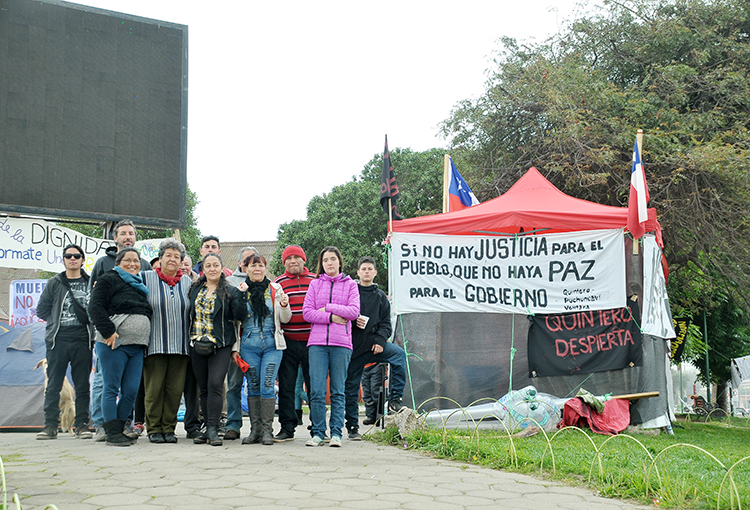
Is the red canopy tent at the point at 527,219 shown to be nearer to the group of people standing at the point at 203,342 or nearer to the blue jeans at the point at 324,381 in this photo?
the group of people standing at the point at 203,342

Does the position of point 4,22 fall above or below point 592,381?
above

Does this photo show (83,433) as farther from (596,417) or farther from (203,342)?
(596,417)

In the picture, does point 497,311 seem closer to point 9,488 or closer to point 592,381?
point 592,381

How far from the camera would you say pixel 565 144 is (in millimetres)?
13781

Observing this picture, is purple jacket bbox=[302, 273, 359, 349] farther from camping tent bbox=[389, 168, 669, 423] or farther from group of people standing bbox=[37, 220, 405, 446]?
camping tent bbox=[389, 168, 669, 423]

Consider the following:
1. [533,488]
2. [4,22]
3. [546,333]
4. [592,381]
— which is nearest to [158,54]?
[4,22]

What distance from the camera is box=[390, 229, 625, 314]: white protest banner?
8.19 meters

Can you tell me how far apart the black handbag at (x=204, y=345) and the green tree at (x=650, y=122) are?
9.05 meters

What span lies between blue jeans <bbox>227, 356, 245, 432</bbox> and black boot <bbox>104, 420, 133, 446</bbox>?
939mm

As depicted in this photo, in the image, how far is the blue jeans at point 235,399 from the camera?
6371 mm

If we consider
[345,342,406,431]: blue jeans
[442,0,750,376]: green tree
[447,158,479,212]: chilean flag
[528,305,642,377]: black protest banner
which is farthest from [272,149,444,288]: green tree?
[345,342,406,431]: blue jeans

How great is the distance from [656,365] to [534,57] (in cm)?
996

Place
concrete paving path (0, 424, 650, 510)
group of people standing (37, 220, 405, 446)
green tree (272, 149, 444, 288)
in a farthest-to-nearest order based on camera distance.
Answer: green tree (272, 149, 444, 288) < group of people standing (37, 220, 405, 446) < concrete paving path (0, 424, 650, 510)

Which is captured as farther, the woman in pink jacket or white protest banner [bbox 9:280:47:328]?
white protest banner [bbox 9:280:47:328]
